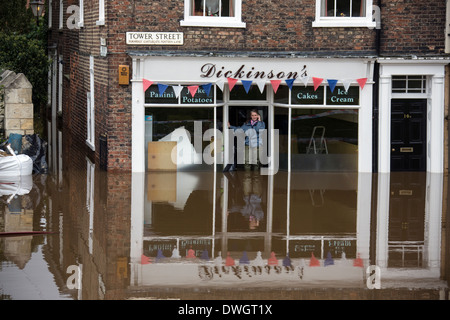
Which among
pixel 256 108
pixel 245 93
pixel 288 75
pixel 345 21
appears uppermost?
pixel 345 21

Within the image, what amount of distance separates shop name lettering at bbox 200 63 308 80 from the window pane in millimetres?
1264

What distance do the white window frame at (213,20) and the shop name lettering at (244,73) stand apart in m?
0.97

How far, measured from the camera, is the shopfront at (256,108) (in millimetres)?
22281

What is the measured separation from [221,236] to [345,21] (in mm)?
9246

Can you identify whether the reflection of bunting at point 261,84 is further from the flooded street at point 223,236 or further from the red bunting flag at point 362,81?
the red bunting flag at point 362,81

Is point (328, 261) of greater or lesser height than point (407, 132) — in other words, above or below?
below

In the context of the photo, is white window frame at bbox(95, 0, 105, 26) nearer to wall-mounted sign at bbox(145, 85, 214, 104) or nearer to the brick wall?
wall-mounted sign at bbox(145, 85, 214, 104)

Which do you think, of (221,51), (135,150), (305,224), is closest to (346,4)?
(221,51)

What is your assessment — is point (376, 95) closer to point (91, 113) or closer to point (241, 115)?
point (241, 115)

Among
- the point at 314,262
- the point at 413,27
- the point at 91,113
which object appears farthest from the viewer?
the point at 91,113

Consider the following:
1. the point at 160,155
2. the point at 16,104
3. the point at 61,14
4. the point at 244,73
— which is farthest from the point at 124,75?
the point at 61,14

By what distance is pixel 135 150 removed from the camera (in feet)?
73.2

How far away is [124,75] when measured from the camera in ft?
72.3

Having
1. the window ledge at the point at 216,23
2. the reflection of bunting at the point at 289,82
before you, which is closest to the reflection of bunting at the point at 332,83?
the reflection of bunting at the point at 289,82
